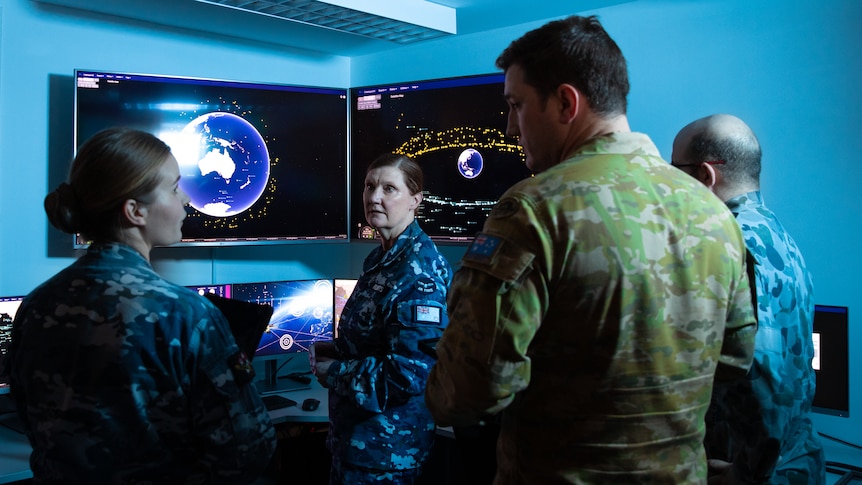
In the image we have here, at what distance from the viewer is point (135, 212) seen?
1.30m

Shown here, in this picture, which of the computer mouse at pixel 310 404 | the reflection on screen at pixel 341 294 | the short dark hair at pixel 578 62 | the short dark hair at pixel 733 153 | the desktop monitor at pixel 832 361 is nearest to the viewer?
the short dark hair at pixel 578 62

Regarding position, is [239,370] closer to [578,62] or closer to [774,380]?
[578,62]

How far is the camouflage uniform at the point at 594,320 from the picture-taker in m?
1.06

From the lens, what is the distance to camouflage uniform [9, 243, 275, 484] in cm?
120

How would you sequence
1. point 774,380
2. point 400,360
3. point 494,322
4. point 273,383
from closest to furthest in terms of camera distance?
1. point 494,322
2. point 774,380
3. point 400,360
4. point 273,383

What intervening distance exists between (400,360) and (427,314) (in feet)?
0.49

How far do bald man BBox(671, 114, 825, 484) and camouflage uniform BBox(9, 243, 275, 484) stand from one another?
1.01 meters

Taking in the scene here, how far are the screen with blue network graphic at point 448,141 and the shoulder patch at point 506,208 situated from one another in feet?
5.71

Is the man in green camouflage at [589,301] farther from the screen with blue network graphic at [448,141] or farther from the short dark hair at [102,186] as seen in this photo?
the screen with blue network graphic at [448,141]

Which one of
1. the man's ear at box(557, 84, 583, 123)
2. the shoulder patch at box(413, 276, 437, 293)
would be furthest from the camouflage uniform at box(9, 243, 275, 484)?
the shoulder patch at box(413, 276, 437, 293)

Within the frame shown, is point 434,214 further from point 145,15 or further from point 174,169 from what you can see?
point 174,169

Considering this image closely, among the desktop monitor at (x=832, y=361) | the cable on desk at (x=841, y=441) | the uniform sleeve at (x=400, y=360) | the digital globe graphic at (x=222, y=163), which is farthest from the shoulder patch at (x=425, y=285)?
the cable on desk at (x=841, y=441)

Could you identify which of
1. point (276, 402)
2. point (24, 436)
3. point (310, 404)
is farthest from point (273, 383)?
point (24, 436)

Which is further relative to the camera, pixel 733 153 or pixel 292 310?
pixel 292 310
